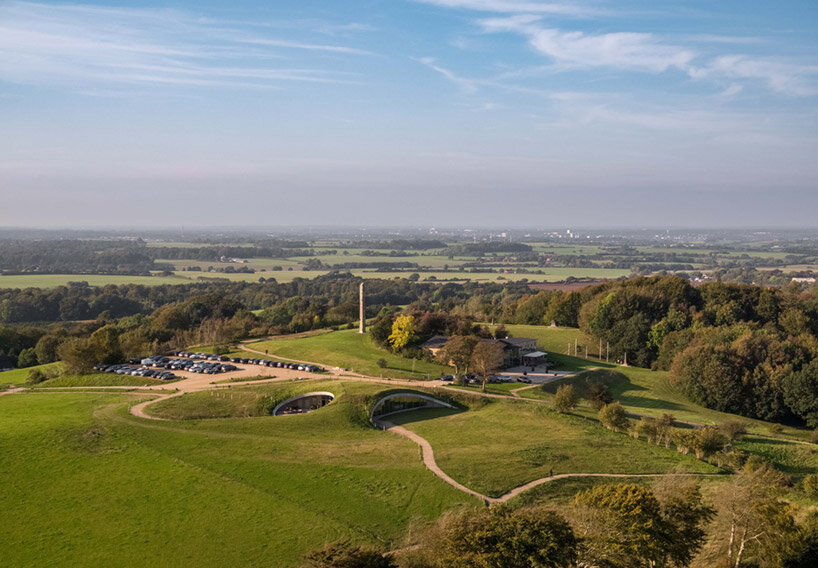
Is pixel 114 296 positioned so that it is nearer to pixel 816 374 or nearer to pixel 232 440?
pixel 232 440

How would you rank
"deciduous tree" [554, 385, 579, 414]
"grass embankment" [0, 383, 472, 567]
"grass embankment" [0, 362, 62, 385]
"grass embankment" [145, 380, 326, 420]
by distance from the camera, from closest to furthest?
1. "grass embankment" [0, 383, 472, 567]
2. "grass embankment" [145, 380, 326, 420]
3. "deciduous tree" [554, 385, 579, 414]
4. "grass embankment" [0, 362, 62, 385]

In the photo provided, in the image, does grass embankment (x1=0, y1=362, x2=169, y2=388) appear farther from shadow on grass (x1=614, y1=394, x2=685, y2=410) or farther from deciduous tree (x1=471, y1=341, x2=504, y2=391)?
shadow on grass (x1=614, y1=394, x2=685, y2=410)

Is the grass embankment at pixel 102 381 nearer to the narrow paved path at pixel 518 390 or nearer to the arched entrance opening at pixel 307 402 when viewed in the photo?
the arched entrance opening at pixel 307 402

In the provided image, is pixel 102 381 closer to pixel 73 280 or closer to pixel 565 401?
pixel 565 401

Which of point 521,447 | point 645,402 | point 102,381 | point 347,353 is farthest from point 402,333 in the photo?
point 102,381

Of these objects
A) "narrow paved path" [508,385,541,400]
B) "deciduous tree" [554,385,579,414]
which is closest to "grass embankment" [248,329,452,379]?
"narrow paved path" [508,385,541,400]

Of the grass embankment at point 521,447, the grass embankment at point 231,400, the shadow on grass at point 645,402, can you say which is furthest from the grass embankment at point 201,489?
the shadow on grass at point 645,402

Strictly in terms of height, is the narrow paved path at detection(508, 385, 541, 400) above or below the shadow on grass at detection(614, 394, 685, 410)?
above
